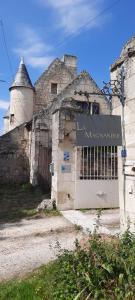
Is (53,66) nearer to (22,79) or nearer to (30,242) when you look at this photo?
(22,79)

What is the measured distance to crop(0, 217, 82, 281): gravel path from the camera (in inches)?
214

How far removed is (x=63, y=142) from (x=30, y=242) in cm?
418

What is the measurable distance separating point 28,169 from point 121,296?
1326cm

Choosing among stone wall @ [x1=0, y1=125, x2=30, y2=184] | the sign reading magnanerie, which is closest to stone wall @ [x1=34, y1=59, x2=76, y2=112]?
stone wall @ [x1=0, y1=125, x2=30, y2=184]

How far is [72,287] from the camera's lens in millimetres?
3838

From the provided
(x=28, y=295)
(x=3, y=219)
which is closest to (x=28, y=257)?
(x=28, y=295)

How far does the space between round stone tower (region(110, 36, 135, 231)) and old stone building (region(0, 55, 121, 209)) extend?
336 millimetres

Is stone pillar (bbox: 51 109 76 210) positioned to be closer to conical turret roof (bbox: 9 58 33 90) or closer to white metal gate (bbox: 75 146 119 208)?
white metal gate (bbox: 75 146 119 208)

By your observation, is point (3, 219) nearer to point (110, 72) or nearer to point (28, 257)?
point (28, 257)

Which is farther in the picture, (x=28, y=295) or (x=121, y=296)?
(x=28, y=295)

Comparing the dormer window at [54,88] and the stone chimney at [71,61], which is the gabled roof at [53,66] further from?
the dormer window at [54,88]

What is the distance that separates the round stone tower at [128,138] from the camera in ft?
19.6

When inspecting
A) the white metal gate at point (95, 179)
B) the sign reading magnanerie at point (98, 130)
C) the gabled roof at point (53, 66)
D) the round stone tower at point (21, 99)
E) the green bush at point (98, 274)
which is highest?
the gabled roof at point (53, 66)

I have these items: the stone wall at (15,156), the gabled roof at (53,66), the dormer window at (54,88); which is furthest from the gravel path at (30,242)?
the gabled roof at (53,66)
